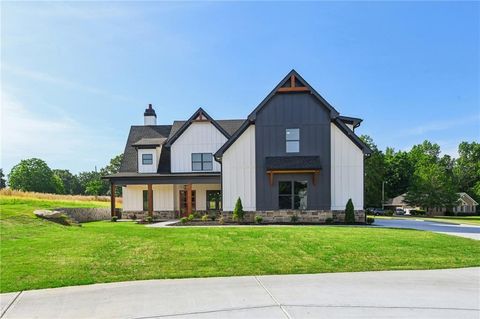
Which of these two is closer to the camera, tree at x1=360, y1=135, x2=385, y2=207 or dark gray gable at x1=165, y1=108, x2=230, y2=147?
dark gray gable at x1=165, y1=108, x2=230, y2=147

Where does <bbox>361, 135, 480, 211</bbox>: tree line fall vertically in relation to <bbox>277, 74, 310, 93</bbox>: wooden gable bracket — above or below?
below

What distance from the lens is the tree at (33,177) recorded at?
239 ft

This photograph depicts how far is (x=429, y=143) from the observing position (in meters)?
85.6

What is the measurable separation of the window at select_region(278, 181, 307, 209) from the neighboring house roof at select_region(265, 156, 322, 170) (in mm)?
1147

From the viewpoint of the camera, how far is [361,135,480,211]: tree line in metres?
53.7

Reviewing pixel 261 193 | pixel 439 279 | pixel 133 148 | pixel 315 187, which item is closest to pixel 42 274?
pixel 439 279

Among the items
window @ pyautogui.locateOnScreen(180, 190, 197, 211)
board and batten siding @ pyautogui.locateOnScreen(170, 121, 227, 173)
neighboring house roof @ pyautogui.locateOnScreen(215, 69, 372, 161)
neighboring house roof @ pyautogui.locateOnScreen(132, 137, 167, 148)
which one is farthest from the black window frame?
neighboring house roof @ pyautogui.locateOnScreen(215, 69, 372, 161)

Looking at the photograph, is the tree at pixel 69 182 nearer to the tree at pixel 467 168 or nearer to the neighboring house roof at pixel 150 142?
the neighboring house roof at pixel 150 142

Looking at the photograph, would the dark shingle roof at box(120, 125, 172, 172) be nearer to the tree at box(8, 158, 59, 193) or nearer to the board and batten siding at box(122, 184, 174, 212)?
the board and batten siding at box(122, 184, 174, 212)

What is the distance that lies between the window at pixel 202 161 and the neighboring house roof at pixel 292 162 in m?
7.12

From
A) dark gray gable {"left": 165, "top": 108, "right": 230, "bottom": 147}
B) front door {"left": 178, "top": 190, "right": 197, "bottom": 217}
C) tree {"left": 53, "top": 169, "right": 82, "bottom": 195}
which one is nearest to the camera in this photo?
dark gray gable {"left": 165, "top": 108, "right": 230, "bottom": 147}

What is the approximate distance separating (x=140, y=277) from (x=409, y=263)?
6.14 metres

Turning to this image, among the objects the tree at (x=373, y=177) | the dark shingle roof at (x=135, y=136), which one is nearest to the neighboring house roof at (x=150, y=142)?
the dark shingle roof at (x=135, y=136)

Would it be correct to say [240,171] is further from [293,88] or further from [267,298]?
[267,298]
